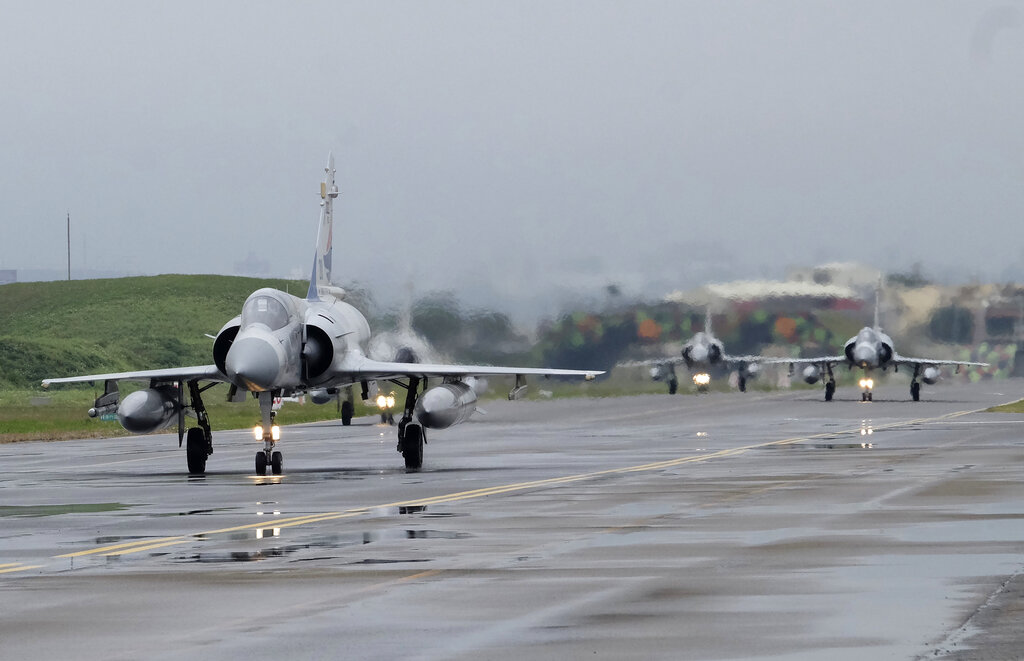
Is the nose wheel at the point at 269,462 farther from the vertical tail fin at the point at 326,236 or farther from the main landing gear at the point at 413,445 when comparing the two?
the vertical tail fin at the point at 326,236

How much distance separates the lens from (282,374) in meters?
29.8

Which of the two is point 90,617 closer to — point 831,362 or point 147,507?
point 147,507

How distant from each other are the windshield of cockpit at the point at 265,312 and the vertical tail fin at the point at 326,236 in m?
6.33

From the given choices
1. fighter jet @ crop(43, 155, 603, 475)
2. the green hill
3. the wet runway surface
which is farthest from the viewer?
the green hill

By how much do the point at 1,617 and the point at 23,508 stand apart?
469 inches

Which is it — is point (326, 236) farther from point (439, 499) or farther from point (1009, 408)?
point (1009, 408)

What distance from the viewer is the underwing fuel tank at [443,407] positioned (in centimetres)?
3098

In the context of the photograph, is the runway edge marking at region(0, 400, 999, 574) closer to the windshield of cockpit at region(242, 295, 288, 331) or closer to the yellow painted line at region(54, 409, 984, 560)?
the yellow painted line at region(54, 409, 984, 560)

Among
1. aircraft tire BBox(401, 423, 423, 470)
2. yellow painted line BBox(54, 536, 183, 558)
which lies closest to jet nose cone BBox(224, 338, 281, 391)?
aircraft tire BBox(401, 423, 423, 470)

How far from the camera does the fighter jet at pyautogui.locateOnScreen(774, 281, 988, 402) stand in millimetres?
74688

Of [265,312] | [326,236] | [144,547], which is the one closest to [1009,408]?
[326,236]

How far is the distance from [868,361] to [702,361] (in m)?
10.8

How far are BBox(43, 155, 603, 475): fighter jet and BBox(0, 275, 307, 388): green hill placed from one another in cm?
7978

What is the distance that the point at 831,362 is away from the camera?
3088 inches
